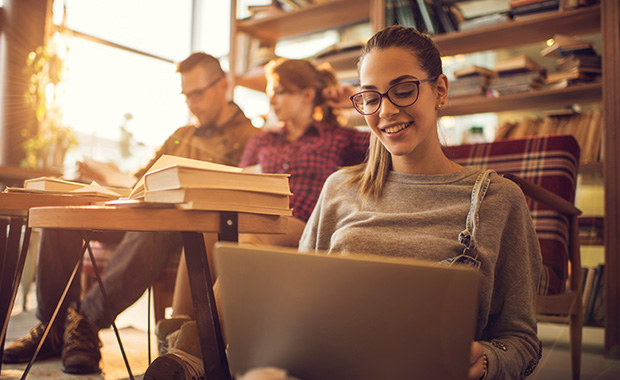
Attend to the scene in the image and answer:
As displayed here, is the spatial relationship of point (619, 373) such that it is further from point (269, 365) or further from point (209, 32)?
point (209, 32)

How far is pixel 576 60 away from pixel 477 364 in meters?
1.88

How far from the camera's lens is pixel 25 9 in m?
→ 3.57

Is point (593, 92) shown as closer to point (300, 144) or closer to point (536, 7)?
point (536, 7)

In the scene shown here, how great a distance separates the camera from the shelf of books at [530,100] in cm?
226

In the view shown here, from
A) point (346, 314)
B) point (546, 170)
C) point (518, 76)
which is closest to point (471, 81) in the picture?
point (518, 76)

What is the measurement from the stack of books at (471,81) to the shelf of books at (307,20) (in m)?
0.70

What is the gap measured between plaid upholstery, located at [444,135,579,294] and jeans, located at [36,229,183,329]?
103 centimetres

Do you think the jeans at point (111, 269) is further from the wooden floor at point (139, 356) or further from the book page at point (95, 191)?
the book page at point (95, 191)

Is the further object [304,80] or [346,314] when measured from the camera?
[304,80]

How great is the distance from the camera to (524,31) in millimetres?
2406

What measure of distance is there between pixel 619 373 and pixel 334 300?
5.44 feet

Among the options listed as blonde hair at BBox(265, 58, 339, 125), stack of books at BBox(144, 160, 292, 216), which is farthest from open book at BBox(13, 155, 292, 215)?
blonde hair at BBox(265, 58, 339, 125)

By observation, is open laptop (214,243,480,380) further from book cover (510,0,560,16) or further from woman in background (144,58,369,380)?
book cover (510,0,560,16)

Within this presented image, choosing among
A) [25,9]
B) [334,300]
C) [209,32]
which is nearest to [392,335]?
[334,300]
